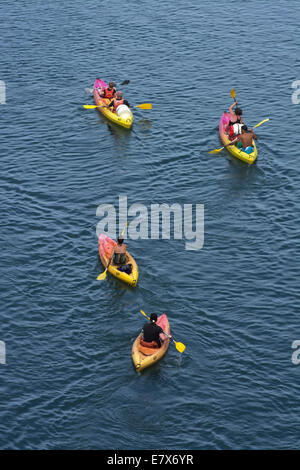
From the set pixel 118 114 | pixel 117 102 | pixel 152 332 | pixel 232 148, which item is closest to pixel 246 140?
pixel 232 148

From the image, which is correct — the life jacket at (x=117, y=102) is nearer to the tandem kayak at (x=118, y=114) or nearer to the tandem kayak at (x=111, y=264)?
the tandem kayak at (x=118, y=114)

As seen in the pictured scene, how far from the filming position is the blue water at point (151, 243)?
27.1 meters

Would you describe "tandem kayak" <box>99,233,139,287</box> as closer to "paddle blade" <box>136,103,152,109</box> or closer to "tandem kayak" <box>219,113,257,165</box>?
"tandem kayak" <box>219,113,257,165</box>

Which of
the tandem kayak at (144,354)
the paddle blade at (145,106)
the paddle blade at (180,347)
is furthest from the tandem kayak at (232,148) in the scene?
the paddle blade at (180,347)

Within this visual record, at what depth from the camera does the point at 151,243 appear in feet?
122

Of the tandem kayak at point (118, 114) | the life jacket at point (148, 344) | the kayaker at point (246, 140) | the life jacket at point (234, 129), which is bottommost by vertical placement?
the life jacket at point (148, 344)

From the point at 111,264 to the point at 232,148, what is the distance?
14.5 meters

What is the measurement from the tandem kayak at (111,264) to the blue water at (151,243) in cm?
57

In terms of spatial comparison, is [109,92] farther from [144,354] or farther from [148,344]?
[144,354]

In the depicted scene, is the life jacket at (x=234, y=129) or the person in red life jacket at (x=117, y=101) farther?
the person in red life jacket at (x=117, y=101)

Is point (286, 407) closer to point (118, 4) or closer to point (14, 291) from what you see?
point (14, 291)

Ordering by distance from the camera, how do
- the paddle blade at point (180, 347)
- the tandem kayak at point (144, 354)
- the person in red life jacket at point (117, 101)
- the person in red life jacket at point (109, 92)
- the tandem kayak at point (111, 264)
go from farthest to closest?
1. the person in red life jacket at point (109, 92)
2. the person in red life jacket at point (117, 101)
3. the tandem kayak at point (111, 264)
4. the paddle blade at point (180, 347)
5. the tandem kayak at point (144, 354)

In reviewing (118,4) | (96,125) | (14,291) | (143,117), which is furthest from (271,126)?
(118,4)

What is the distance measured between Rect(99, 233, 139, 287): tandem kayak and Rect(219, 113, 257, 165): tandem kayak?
11796 mm
